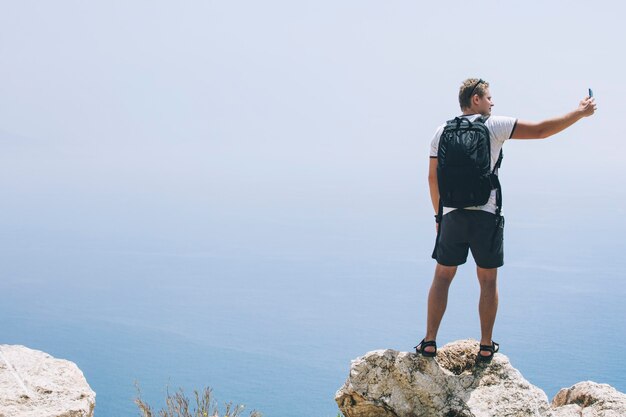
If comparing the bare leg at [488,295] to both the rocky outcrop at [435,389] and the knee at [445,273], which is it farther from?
the rocky outcrop at [435,389]

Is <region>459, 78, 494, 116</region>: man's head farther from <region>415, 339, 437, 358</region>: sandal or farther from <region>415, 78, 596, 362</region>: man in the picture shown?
<region>415, 339, 437, 358</region>: sandal

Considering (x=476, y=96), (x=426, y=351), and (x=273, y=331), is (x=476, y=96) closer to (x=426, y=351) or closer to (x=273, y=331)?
(x=426, y=351)

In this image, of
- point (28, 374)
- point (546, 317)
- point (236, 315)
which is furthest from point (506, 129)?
point (236, 315)

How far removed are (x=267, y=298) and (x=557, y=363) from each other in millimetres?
80833

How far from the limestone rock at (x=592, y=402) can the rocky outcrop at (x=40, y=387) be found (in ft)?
12.9

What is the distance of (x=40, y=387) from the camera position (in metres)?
5.21

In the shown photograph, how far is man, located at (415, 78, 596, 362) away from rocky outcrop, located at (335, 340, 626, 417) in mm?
384

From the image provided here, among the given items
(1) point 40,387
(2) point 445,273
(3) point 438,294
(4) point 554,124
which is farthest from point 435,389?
(1) point 40,387

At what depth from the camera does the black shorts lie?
5289 mm

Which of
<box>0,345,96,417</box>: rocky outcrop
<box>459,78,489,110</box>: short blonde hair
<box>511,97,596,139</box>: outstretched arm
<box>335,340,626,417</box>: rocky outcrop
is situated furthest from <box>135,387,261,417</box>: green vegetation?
<box>511,97,596,139</box>: outstretched arm

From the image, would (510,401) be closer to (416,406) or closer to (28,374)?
(416,406)

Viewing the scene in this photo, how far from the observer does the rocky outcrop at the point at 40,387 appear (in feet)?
16.2

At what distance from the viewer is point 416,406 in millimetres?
5633

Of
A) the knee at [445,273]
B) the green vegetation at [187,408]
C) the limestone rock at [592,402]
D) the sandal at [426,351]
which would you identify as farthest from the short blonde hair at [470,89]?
the green vegetation at [187,408]
